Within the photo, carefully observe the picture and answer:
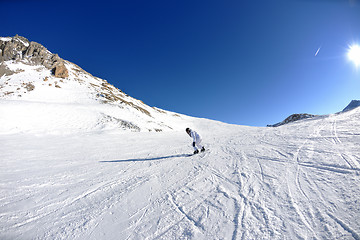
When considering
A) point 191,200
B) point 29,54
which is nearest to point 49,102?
point 191,200

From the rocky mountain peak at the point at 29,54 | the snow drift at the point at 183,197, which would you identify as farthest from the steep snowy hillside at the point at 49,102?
the snow drift at the point at 183,197

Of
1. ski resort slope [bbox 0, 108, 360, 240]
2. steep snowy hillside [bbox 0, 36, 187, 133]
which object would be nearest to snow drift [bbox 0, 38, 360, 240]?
ski resort slope [bbox 0, 108, 360, 240]

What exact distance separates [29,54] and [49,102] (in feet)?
120

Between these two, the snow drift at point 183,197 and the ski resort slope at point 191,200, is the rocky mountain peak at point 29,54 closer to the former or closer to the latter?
the snow drift at point 183,197

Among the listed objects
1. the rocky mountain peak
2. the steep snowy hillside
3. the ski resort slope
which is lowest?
the ski resort slope

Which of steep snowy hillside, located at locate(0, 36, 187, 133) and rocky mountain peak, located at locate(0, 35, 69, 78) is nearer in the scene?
steep snowy hillside, located at locate(0, 36, 187, 133)

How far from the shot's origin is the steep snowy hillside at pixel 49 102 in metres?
14.7

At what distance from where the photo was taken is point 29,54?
4200 centimetres

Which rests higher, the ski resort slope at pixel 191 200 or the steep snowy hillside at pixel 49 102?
the steep snowy hillside at pixel 49 102

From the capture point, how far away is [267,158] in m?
6.16

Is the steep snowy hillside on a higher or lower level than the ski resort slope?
higher

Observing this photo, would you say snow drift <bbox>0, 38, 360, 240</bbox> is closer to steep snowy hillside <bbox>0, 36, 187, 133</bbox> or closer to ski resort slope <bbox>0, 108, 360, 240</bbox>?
ski resort slope <bbox>0, 108, 360, 240</bbox>

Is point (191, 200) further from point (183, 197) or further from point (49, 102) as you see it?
point (49, 102)

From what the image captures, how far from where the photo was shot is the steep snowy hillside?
1470 cm
